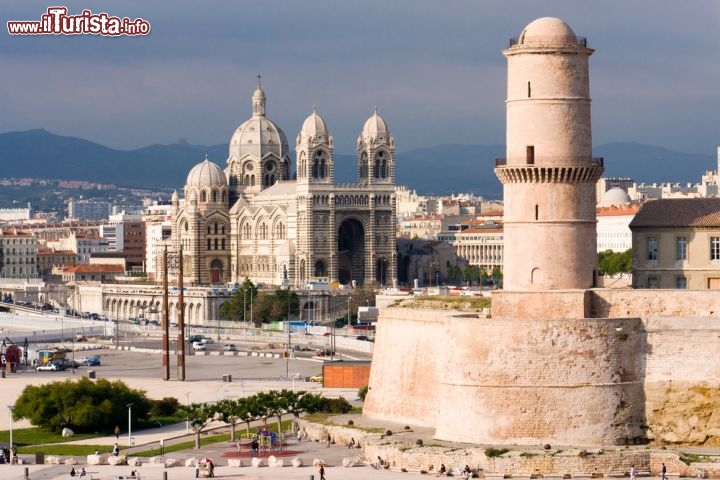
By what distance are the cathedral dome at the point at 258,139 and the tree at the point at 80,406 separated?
→ 98.2m

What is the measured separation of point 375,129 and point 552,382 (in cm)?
10297

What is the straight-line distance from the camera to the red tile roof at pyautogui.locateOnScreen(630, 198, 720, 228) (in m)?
59.1

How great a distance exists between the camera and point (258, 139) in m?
166

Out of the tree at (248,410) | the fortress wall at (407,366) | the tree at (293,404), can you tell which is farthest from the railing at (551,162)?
the tree at (248,410)

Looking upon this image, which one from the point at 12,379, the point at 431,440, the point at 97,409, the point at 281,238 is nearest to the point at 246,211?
the point at 281,238

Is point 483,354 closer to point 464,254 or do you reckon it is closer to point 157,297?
point 157,297

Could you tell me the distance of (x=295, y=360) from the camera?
99.9 metres

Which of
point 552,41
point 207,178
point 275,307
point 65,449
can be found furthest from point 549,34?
point 207,178

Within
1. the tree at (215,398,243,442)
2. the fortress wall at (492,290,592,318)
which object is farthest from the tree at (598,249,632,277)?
the fortress wall at (492,290,592,318)

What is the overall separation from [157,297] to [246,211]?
47.2ft

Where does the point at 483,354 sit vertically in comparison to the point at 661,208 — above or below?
below

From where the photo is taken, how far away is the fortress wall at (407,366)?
56.1 metres

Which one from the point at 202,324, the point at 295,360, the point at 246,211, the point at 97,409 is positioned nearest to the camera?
the point at 97,409

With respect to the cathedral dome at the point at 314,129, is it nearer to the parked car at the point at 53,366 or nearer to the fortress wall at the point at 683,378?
the parked car at the point at 53,366
